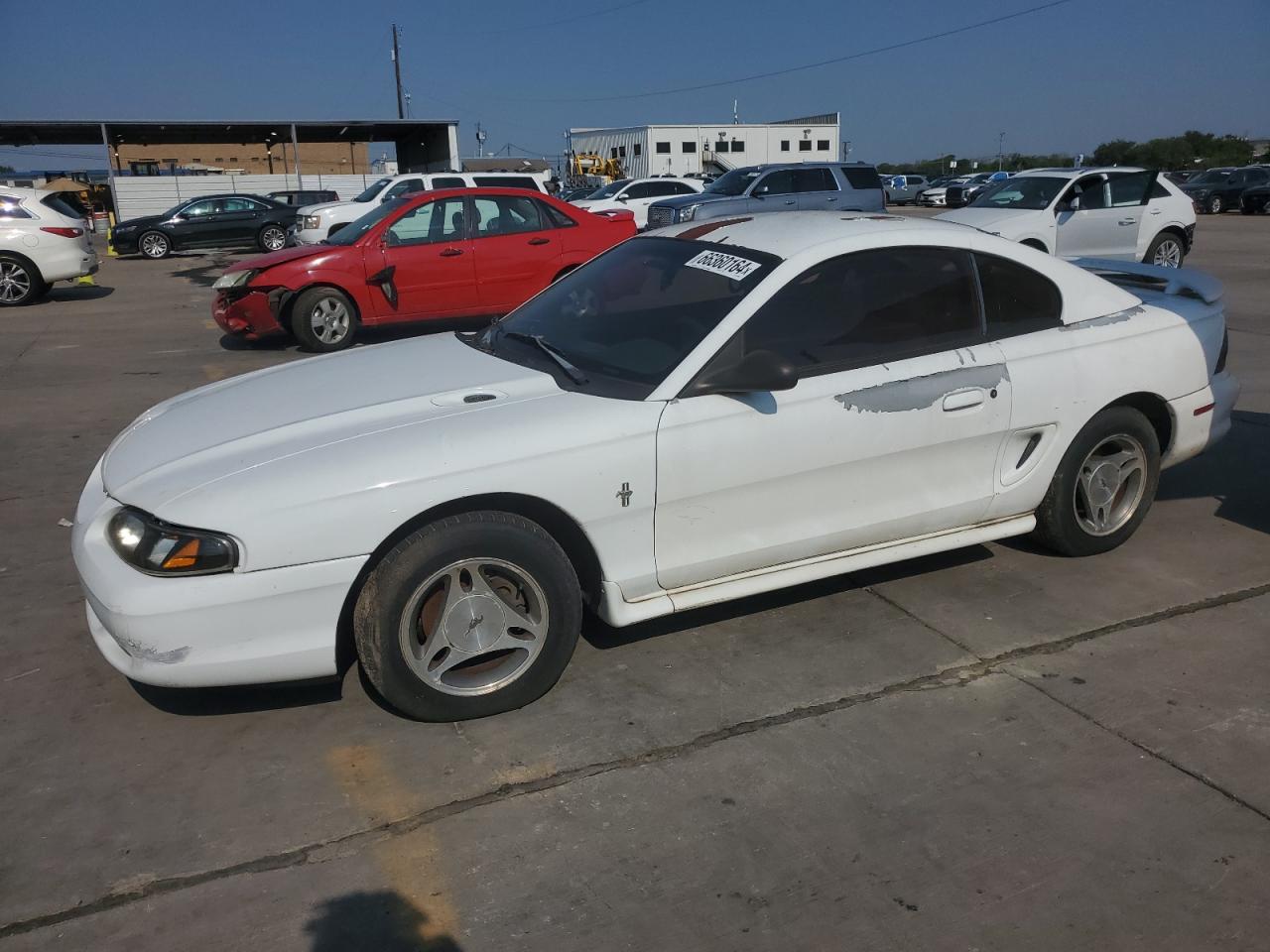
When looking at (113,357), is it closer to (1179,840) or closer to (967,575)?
A: (967,575)

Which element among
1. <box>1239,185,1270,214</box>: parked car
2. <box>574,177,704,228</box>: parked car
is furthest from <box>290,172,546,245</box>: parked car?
<box>1239,185,1270,214</box>: parked car

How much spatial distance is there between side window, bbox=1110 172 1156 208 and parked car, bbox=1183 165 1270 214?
959 inches

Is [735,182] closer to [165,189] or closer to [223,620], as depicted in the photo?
[223,620]


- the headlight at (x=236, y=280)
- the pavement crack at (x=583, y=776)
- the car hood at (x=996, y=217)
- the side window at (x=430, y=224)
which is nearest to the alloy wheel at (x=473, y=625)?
the pavement crack at (x=583, y=776)

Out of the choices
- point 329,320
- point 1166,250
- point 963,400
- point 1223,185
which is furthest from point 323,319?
point 1223,185

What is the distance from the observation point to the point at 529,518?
347 centimetres

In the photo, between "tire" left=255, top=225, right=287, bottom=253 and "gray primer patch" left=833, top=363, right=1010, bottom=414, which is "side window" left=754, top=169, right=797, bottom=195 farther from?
"gray primer patch" left=833, top=363, right=1010, bottom=414

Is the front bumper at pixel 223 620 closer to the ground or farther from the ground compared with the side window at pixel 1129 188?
closer to the ground

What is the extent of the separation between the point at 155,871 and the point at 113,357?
359 inches

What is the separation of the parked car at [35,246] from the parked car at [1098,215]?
1256cm

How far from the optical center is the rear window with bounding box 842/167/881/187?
19281 mm

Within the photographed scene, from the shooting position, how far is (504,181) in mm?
18750

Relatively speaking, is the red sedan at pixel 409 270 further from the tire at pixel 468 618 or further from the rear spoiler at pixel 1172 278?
the tire at pixel 468 618

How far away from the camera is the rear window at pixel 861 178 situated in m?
19.3
